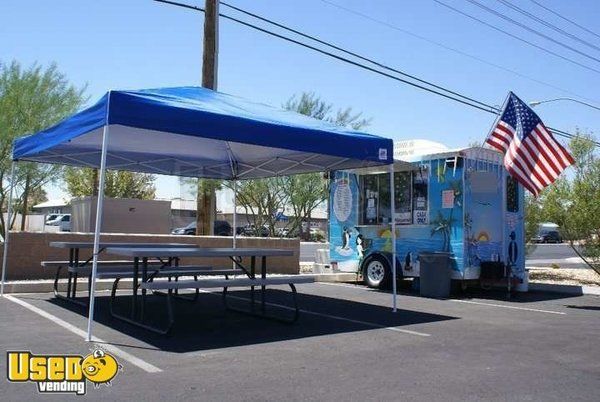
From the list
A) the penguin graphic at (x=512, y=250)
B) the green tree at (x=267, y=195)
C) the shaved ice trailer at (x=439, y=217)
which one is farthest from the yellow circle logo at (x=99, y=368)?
the green tree at (x=267, y=195)

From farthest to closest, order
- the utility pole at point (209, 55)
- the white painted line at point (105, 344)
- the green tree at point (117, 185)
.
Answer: the green tree at point (117, 185), the utility pole at point (209, 55), the white painted line at point (105, 344)

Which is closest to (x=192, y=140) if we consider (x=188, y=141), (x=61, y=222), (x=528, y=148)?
(x=188, y=141)

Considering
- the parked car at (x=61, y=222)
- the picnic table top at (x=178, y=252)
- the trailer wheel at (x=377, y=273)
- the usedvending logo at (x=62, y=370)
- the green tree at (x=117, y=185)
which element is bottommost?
the usedvending logo at (x=62, y=370)

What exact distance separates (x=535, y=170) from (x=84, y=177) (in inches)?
1401

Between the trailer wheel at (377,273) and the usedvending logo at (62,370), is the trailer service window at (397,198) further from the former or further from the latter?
the usedvending logo at (62,370)

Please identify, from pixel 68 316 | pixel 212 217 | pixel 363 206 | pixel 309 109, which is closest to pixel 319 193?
pixel 309 109

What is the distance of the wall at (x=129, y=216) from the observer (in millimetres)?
17891

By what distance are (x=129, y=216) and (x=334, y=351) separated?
1312 cm

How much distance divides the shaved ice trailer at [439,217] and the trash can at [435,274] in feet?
0.55

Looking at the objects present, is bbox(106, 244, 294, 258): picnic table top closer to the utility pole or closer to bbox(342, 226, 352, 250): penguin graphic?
bbox(342, 226, 352, 250): penguin graphic

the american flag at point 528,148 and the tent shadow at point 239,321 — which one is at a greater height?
the american flag at point 528,148

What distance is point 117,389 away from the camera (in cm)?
492

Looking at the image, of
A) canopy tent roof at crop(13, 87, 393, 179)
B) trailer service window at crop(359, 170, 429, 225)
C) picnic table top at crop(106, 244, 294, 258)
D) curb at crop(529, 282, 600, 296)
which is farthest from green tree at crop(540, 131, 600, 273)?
picnic table top at crop(106, 244, 294, 258)

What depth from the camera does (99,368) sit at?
5445mm
